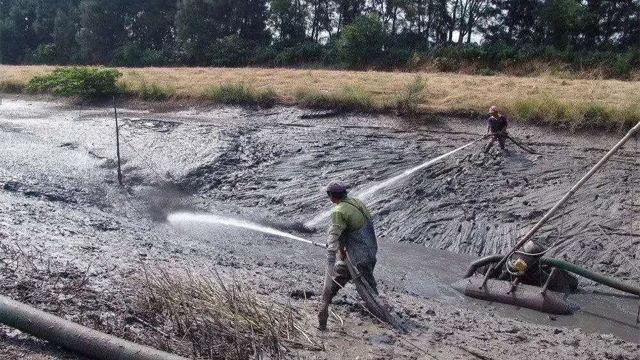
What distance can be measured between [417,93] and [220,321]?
13.2 meters

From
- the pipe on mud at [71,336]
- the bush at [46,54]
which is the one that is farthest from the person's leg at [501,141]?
the bush at [46,54]

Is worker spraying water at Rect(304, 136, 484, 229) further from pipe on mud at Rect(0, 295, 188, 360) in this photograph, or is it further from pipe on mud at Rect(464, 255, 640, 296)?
pipe on mud at Rect(0, 295, 188, 360)

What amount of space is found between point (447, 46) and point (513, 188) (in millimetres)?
22929

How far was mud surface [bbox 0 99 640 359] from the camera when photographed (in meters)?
7.84

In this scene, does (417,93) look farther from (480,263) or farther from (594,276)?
(594,276)

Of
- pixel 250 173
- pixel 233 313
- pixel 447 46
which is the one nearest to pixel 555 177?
pixel 250 173

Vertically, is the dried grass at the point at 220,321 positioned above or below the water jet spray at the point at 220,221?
above

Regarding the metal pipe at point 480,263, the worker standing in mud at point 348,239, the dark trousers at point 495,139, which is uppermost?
the dark trousers at point 495,139

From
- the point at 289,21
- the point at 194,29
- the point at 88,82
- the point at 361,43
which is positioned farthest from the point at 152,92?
the point at 289,21

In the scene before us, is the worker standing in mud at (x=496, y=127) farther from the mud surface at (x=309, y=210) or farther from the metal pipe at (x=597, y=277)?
the metal pipe at (x=597, y=277)

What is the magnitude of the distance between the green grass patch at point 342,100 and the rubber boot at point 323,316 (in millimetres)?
11871

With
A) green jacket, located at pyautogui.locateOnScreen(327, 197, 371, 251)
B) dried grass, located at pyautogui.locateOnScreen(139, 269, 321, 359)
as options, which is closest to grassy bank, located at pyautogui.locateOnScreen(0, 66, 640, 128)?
green jacket, located at pyautogui.locateOnScreen(327, 197, 371, 251)

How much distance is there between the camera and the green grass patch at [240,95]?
20.6 meters

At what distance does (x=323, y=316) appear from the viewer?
7387mm
